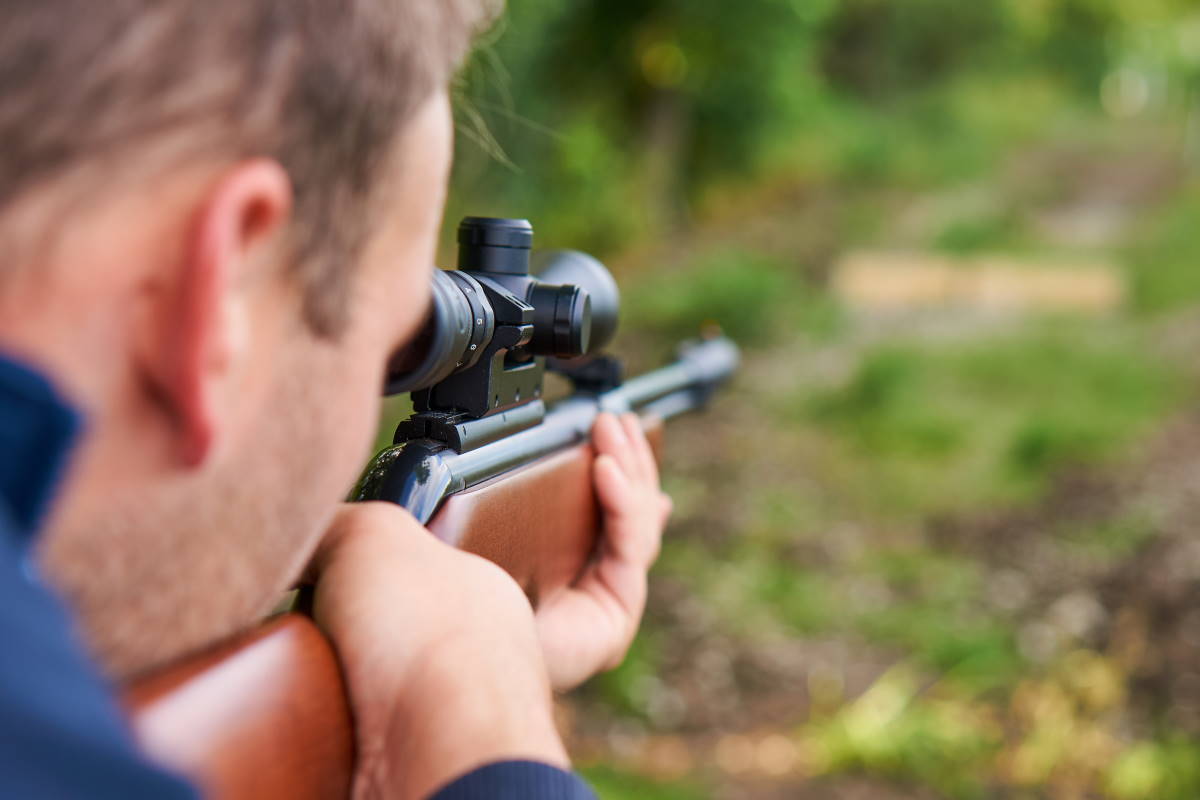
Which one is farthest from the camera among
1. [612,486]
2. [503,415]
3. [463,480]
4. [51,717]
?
[612,486]

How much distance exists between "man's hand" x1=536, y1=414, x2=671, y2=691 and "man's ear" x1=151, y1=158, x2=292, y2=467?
913 millimetres

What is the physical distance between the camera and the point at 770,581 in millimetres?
4762

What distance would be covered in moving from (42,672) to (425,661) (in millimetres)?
386

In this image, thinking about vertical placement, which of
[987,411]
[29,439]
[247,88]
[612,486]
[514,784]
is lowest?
[987,411]

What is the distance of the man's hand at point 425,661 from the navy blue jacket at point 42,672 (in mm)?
306

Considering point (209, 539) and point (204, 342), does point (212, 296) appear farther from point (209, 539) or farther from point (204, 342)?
point (209, 539)

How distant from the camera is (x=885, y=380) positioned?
675 cm

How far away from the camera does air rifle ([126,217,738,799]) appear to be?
0.72 meters

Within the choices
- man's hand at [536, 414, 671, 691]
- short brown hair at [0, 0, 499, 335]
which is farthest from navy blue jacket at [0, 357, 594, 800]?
Answer: man's hand at [536, 414, 671, 691]

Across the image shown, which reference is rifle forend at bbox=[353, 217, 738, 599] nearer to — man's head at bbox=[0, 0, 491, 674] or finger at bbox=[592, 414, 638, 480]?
finger at bbox=[592, 414, 638, 480]

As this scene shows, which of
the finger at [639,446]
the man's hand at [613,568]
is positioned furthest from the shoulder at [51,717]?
the finger at [639,446]

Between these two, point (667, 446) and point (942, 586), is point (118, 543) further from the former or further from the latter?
point (667, 446)

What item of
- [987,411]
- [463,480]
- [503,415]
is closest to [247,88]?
[463,480]

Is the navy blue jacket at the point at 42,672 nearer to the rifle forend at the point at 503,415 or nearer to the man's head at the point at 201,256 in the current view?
the man's head at the point at 201,256
